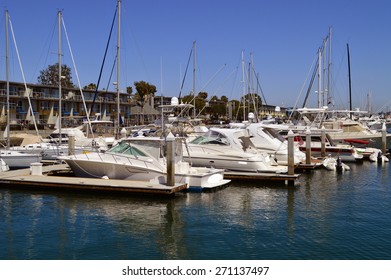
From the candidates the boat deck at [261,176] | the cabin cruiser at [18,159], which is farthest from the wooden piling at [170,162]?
the cabin cruiser at [18,159]

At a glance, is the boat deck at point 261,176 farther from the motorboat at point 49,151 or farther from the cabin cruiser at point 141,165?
the motorboat at point 49,151

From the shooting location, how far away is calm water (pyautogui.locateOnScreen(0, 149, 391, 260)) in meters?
12.1

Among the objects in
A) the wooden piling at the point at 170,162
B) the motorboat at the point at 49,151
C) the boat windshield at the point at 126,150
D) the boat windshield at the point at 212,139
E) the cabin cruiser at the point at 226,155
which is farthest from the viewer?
the motorboat at the point at 49,151

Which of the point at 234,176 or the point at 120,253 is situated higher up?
the point at 234,176

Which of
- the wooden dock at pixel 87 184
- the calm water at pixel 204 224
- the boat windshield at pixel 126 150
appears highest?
the boat windshield at pixel 126 150

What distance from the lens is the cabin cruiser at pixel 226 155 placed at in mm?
23234

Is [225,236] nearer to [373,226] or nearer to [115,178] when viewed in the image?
[373,226]

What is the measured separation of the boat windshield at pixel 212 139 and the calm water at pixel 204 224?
11.7ft

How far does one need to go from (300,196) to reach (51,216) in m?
10.8

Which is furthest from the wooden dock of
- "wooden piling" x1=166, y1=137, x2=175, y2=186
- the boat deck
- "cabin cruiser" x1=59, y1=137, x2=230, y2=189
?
the boat deck

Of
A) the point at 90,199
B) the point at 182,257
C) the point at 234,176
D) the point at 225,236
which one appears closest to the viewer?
the point at 182,257

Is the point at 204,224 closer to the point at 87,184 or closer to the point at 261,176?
the point at 87,184

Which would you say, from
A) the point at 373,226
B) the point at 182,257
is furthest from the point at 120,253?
the point at 373,226

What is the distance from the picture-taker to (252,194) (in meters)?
19.9
